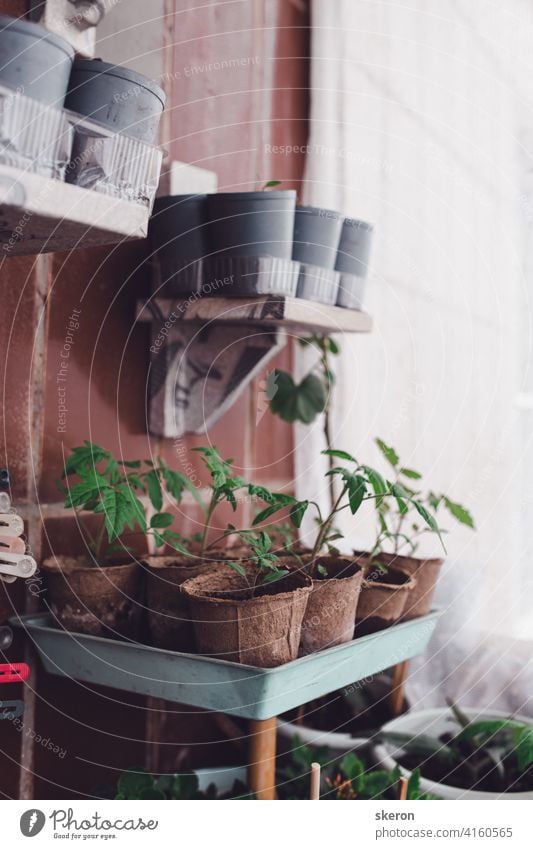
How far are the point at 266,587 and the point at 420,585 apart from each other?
250 millimetres

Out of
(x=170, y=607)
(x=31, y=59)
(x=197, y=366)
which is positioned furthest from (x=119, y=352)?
(x=31, y=59)

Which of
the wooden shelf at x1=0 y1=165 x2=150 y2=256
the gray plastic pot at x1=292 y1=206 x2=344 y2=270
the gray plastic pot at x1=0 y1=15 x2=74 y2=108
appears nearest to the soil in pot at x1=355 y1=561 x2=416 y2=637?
the gray plastic pot at x1=292 y1=206 x2=344 y2=270

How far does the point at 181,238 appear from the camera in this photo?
3.10 feet

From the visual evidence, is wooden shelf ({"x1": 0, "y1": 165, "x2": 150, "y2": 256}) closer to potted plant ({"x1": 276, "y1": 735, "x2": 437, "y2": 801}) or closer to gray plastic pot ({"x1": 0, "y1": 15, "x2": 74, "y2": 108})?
gray plastic pot ({"x1": 0, "y1": 15, "x2": 74, "y2": 108})

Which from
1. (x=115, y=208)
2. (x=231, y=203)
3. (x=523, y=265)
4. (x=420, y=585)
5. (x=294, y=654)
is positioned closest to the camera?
(x=115, y=208)

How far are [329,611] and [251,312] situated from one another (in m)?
0.33

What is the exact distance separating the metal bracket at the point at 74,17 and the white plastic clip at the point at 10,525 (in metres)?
0.47

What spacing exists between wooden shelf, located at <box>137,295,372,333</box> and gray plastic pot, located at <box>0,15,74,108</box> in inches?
13.3

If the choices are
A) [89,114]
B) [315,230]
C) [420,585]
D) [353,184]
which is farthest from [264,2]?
[420,585]

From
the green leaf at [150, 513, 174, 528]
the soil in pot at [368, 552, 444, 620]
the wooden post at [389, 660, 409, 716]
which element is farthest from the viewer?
the wooden post at [389, 660, 409, 716]

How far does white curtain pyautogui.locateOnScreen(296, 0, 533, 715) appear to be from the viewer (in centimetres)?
124

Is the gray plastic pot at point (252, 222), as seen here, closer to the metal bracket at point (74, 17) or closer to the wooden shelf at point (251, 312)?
the wooden shelf at point (251, 312)

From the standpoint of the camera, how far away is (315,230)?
98cm
